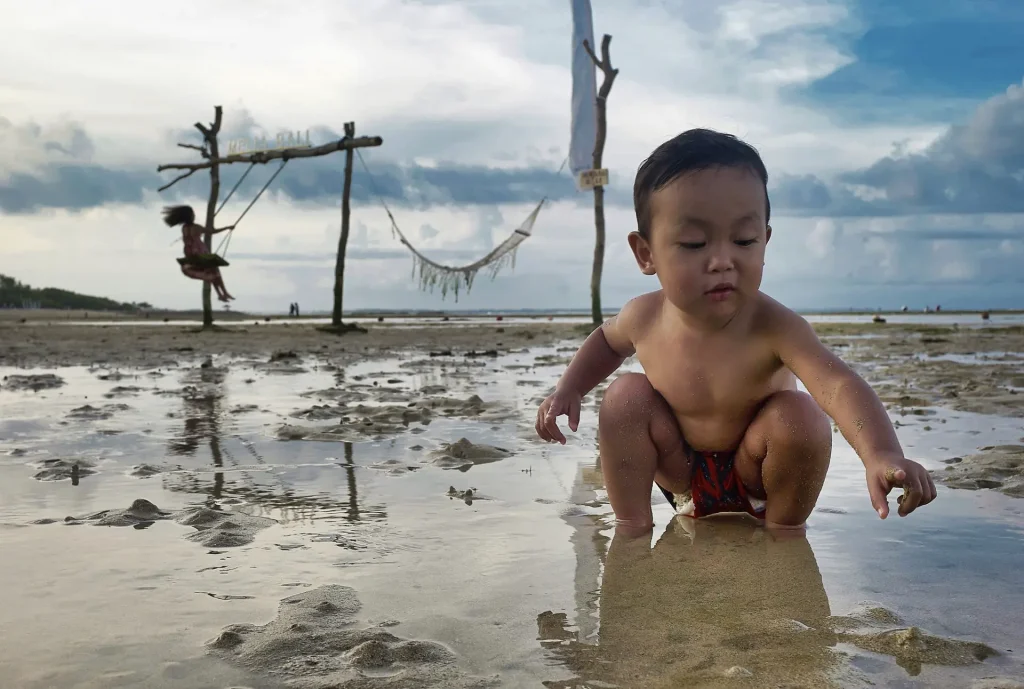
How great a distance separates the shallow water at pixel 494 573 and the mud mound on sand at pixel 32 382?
3166mm

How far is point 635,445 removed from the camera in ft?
7.27

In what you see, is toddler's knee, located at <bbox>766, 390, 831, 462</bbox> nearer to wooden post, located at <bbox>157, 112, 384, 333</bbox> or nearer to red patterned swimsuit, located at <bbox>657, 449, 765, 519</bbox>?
red patterned swimsuit, located at <bbox>657, 449, 765, 519</bbox>

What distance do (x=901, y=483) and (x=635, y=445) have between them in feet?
2.34

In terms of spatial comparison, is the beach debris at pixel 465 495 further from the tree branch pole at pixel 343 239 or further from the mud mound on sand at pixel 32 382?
the tree branch pole at pixel 343 239

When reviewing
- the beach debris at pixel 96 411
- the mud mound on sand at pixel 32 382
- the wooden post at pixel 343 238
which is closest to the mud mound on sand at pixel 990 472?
the beach debris at pixel 96 411

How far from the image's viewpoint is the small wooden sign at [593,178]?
1590cm

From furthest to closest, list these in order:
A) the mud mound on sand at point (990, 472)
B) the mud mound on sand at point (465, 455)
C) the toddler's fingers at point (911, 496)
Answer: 1. the mud mound on sand at point (465, 455)
2. the mud mound on sand at point (990, 472)
3. the toddler's fingers at point (911, 496)

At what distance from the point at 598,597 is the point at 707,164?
3.30 ft

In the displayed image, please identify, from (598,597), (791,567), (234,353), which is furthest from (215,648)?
(234,353)

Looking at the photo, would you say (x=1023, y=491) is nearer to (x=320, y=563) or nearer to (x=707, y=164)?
(x=707, y=164)

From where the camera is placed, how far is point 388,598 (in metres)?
1.60

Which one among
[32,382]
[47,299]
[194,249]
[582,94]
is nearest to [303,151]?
[194,249]

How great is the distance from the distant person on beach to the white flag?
14223 millimetres

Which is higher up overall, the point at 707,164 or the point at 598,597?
the point at 707,164
